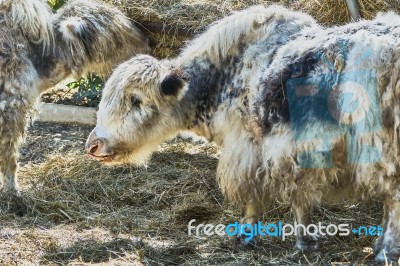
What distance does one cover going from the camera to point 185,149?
7340 millimetres

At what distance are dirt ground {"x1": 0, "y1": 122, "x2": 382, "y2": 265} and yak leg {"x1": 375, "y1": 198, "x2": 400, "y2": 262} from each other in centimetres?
14

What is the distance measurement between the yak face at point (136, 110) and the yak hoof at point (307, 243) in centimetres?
123

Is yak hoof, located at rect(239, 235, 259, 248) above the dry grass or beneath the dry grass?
beneath

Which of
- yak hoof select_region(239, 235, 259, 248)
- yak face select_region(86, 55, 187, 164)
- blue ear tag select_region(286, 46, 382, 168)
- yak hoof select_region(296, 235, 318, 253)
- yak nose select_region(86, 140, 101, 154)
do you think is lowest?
yak hoof select_region(239, 235, 259, 248)

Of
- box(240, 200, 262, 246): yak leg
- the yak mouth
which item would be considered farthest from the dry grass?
box(240, 200, 262, 246): yak leg

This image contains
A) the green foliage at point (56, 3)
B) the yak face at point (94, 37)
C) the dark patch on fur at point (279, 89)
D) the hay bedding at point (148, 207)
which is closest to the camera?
the dark patch on fur at point (279, 89)

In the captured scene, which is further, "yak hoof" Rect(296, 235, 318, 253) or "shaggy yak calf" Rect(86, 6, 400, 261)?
"yak hoof" Rect(296, 235, 318, 253)

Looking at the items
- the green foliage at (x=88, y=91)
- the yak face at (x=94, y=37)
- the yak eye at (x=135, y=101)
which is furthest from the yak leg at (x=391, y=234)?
the green foliage at (x=88, y=91)

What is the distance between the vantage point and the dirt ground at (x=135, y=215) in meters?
4.75

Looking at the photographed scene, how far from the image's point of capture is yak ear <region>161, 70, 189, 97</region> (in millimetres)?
5023

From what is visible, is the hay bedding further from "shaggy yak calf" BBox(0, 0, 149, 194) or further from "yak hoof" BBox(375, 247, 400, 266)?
"shaggy yak calf" BBox(0, 0, 149, 194)

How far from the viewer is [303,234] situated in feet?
15.4

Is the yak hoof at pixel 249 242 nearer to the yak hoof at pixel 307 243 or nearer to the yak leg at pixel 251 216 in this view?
the yak leg at pixel 251 216

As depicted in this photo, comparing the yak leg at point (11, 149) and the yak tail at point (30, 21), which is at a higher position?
the yak tail at point (30, 21)
